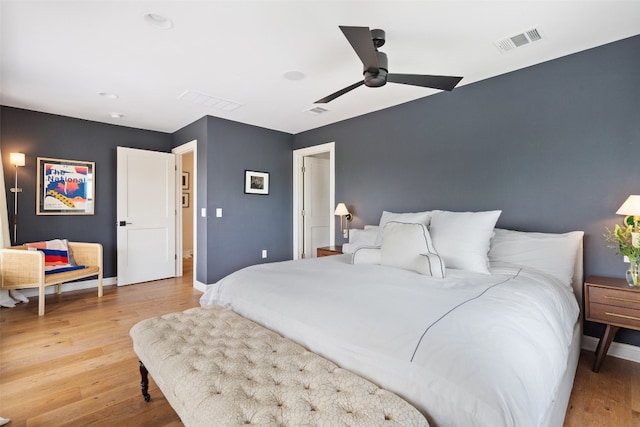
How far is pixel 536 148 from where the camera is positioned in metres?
2.64

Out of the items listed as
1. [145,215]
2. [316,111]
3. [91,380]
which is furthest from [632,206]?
[145,215]

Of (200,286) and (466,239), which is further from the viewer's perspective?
(200,286)

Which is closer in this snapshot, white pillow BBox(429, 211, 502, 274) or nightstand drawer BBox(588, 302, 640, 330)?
nightstand drawer BBox(588, 302, 640, 330)

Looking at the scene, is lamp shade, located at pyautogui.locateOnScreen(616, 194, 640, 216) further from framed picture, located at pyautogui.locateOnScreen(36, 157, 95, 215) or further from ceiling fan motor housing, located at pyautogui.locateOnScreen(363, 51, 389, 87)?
framed picture, located at pyautogui.locateOnScreen(36, 157, 95, 215)

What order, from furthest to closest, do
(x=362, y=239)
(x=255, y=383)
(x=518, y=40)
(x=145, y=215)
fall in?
(x=145, y=215)
(x=362, y=239)
(x=518, y=40)
(x=255, y=383)

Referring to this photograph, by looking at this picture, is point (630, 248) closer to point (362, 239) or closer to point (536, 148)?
point (536, 148)

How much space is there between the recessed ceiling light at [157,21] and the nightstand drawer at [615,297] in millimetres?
3495

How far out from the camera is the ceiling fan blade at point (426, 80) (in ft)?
6.88

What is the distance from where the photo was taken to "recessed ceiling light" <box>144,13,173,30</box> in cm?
195

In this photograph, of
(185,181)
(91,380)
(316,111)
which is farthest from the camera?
(185,181)

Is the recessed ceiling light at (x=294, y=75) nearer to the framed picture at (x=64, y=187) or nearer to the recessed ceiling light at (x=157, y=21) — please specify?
the recessed ceiling light at (x=157, y=21)

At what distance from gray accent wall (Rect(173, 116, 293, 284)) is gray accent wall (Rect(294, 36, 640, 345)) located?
73.8 inches

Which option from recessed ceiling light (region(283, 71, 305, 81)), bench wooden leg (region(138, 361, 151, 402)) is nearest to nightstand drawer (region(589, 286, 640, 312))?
recessed ceiling light (region(283, 71, 305, 81))

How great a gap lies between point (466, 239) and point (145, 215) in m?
4.44
